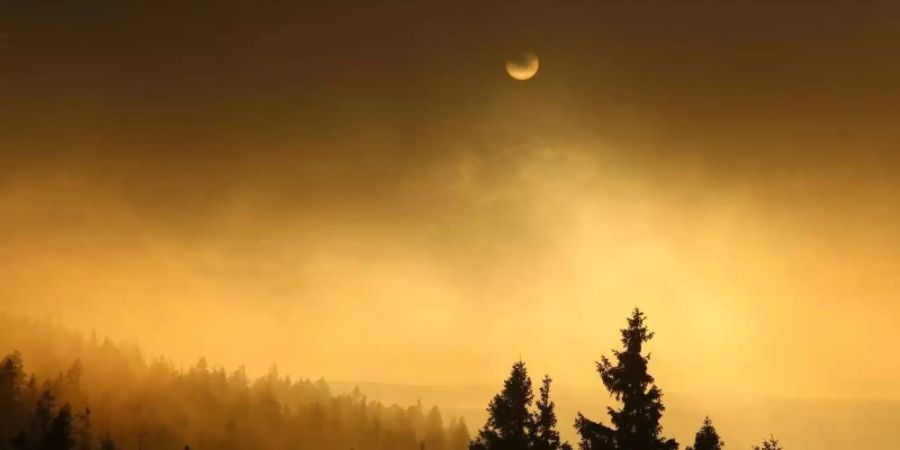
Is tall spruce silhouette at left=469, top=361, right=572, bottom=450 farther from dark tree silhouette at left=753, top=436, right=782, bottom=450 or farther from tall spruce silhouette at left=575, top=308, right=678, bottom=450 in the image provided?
dark tree silhouette at left=753, top=436, right=782, bottom=450

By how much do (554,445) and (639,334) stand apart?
5.35m

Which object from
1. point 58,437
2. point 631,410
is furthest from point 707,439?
point 58,437

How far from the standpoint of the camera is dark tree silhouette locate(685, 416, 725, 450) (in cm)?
2430

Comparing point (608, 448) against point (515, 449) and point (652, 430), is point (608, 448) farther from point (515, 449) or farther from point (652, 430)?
point (515, 449)

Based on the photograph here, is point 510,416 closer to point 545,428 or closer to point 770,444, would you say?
point 545,428

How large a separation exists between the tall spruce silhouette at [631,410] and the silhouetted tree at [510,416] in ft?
10.7

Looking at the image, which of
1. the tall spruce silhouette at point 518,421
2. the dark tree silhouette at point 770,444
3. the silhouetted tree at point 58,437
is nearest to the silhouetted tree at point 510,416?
the tall spruce silhouette at point 518,421

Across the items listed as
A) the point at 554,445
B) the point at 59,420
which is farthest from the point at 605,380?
the point at 59,420

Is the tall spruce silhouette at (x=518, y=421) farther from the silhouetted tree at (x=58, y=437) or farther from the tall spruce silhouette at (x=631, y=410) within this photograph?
the silhouetted tree at (x=58, y=437)

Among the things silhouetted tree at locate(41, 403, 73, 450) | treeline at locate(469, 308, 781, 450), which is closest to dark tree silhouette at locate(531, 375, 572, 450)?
treeline at locate(469, 308, 781, 450)

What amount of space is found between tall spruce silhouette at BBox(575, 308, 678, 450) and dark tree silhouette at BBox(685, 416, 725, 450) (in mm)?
1437

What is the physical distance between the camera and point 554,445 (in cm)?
2620

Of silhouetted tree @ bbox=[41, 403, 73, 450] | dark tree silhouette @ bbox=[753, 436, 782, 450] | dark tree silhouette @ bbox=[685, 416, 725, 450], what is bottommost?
silhouetted tree @ bbox=[41, 403, 73, 450]

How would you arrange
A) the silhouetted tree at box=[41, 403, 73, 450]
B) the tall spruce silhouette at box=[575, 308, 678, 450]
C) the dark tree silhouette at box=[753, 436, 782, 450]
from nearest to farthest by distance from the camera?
the tall spruce silhouette at box=[575, 308, 678, 450] → the dark tree silhouette at box=[753, 436, 782, 450] → the silhouetted tree at box=[41, 403, 73, 450]
